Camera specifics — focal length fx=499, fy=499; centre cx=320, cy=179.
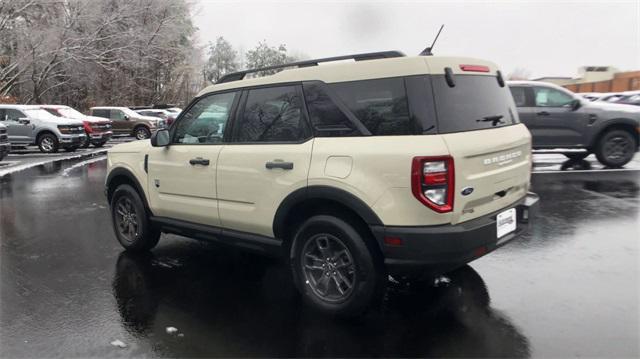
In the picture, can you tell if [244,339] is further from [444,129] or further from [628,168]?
[628,168]

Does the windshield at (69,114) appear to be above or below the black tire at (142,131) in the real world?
above

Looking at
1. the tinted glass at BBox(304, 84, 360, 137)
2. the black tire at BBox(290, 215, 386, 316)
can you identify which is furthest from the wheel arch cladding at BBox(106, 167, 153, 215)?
the tinted glass at BBox(304, 84, 360, 137)

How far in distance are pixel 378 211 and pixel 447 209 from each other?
45 cm

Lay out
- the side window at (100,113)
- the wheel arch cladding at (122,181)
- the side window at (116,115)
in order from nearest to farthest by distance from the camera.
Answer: the wheel arch cladding at (122,181) → the side window at (100,113) → the side window at (116,115)

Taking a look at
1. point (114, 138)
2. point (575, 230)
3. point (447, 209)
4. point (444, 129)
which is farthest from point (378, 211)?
point (114, 138)

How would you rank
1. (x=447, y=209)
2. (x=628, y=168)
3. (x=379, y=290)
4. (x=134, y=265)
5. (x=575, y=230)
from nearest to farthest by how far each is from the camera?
(x=447, y=209)
(x=379, y=290)
(x=134, y=265)
(x=575, y=230)
(x=628, y=168)

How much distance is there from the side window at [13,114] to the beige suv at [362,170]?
51.2 feet

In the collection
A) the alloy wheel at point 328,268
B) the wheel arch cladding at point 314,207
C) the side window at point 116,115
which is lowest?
the alloy wheel at point 328,268

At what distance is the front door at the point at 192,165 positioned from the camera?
452 cm

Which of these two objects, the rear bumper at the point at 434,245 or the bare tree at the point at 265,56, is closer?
the rear bumper at the point at 434,245

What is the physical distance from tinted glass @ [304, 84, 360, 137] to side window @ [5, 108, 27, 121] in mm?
16860

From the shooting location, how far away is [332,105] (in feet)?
12.3

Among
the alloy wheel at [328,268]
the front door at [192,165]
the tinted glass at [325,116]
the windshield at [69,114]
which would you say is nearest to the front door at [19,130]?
the windshield at [69,114]

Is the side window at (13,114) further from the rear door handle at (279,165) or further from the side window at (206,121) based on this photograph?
the rear door handle at (279,165)
